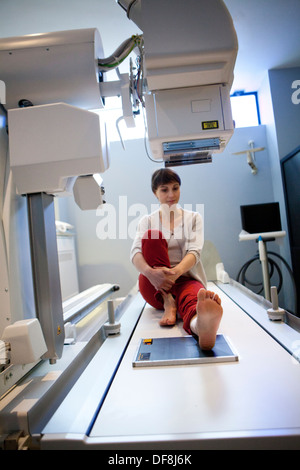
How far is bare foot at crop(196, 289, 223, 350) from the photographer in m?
1.00

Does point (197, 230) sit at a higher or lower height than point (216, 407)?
higher

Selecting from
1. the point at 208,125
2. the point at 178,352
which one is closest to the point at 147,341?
the point at 178,352

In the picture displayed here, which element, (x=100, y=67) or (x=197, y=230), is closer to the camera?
(x=100, y=67)

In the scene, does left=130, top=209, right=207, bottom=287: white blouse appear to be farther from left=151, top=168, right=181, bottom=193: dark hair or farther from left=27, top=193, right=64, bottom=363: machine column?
left=27, top=193, right=64, bottom=363: machine column

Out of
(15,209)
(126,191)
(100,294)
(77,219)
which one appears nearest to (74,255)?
(77,219)

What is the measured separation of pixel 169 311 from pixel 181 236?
1.56 ft

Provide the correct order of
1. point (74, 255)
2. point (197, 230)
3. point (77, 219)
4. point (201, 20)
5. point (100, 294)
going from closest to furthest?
point (201, 20)
point (197, 230)
point (100, 294)
point (74, 255)
point (77, 219)

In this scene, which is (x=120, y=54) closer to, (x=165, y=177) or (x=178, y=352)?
(x=165, y=177)

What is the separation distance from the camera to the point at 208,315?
100 cm

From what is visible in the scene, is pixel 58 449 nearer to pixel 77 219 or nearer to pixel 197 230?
pixel 197 230

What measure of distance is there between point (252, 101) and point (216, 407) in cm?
399

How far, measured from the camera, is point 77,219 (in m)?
3.64

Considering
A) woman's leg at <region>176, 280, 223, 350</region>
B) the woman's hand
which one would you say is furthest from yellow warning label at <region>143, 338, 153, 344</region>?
the woman's hand
